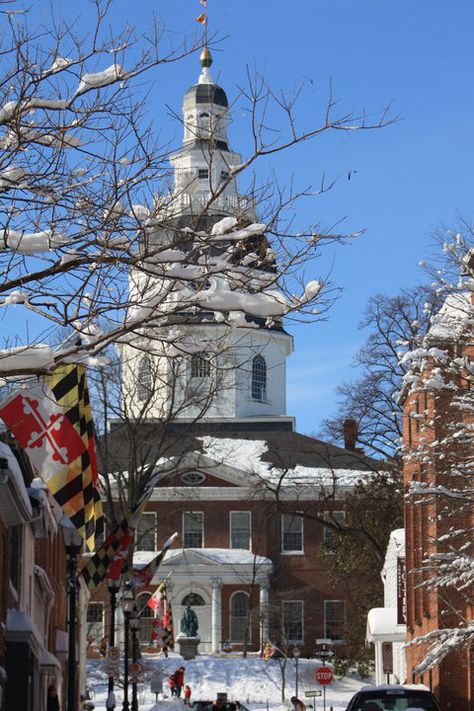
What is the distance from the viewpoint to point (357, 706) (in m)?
21.2

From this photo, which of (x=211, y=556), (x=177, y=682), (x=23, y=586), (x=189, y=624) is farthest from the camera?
(x=211, y=556)

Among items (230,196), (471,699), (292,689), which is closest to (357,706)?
(230,196)

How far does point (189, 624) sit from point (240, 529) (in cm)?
1077

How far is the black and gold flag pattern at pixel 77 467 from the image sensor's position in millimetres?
16391

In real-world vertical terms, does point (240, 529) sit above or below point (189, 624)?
above

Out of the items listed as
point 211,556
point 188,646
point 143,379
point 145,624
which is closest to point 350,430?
point 143,379

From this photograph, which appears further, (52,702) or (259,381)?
(259,381)

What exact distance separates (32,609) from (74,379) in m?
13.9

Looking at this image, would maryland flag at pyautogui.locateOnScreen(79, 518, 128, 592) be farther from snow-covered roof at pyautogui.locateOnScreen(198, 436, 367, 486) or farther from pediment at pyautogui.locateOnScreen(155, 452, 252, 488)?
pediment at pyautogui.locateOnScreen(155, 452, 252, 488)

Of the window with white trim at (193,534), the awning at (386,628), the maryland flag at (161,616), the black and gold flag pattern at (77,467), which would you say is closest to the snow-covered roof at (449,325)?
the black and gold flag pattern at (77,467)

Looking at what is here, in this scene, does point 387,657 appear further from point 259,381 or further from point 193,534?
point 259,381

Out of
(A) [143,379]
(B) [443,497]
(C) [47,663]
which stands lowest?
(C) [47,663]

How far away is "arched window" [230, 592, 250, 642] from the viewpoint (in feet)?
240

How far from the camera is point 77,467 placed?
16.5m
